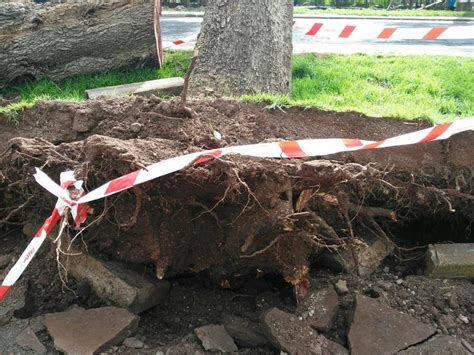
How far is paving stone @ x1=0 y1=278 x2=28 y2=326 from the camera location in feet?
8.67

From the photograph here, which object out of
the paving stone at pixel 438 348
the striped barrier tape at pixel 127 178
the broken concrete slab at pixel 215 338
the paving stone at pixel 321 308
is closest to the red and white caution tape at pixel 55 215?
the striped barrier tape at pixel 127 178

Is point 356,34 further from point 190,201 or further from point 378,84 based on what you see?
point 190,201

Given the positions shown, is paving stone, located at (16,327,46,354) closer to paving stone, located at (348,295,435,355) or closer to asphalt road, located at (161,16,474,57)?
paving stone, located at (348,295,435,355)

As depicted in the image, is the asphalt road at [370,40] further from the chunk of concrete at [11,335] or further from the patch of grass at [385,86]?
the chunk of concrete at [11,335]

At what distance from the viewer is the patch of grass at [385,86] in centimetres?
357

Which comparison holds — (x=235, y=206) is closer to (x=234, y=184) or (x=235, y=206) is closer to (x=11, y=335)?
(x=234, y=184)

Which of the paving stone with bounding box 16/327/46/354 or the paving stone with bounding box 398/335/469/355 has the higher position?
the paving stone with bounding box 16/327/46/354

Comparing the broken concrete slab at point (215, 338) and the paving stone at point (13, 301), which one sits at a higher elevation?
the paving stone at point (13, 301)

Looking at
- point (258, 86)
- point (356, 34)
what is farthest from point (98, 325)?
point (356, 34)

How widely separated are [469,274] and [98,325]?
231 cm

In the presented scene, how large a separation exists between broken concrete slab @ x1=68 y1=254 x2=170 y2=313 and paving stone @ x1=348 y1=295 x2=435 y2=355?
1.17 meters

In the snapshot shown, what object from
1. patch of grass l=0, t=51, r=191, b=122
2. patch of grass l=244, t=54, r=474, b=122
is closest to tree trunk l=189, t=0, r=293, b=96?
patch of grass l=244, t=54, r=474, b=122

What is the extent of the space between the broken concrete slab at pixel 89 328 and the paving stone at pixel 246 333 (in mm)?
528

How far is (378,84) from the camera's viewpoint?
16.4 ft
